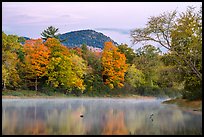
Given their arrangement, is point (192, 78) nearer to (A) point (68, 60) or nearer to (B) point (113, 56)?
(A) point (68, 60)

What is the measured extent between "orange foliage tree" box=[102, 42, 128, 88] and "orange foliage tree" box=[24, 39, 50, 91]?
11.0 meters

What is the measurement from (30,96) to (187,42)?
2277 cm

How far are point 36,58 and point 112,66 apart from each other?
13.2 metres

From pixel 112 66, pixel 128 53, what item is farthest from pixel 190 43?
pixel 128 53

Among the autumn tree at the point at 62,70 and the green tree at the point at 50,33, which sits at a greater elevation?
the green tree at the point at 50,33

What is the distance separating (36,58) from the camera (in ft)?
157

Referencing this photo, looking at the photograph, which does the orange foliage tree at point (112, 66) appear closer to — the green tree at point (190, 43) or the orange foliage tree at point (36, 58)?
the orange foliage tree at point (36, 58)

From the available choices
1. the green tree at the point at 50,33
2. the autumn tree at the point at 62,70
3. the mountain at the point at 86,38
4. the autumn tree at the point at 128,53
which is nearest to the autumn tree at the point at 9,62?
the autumn tree at the point at 62,70

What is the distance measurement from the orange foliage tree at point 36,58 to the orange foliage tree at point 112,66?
11.0 m

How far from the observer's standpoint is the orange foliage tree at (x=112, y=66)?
56688 mm

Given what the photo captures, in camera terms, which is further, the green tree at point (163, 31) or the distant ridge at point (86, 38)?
the distant ridge at point (86, 38)

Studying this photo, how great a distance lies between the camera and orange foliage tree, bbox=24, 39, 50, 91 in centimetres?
4769

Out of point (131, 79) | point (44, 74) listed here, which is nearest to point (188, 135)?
point (44, 74)

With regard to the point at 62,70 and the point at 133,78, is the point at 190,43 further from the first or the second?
the point at 133,78
